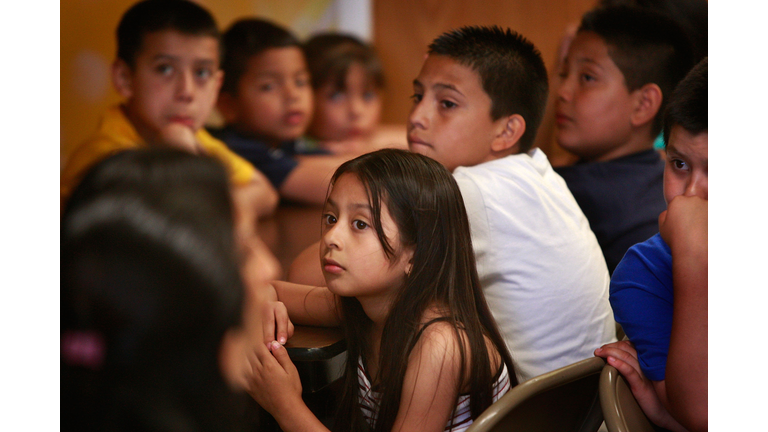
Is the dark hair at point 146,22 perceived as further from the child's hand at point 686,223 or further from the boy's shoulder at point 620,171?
the child's hand at point 686,223

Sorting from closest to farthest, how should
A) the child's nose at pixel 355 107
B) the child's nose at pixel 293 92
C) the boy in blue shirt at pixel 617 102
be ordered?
1. the boy in blue shirt at pixel 617 102
2. the child's nose at pixel 293 92
3. the child's nose at pixel 355 107

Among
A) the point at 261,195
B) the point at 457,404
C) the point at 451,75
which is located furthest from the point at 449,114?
the point at 261,195

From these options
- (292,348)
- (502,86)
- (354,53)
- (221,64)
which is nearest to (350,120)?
(354,53)

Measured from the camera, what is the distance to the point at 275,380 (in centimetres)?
79

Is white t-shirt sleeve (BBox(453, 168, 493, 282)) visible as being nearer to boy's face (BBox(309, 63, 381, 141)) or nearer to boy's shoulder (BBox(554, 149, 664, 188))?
boy's shoulder (BBox(554, 149, 664, 188))

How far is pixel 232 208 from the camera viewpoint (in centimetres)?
50

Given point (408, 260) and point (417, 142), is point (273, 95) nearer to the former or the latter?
point (417, 142)

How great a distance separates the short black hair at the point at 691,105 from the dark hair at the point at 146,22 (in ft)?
3.97

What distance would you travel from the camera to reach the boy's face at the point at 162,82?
62.1 inches

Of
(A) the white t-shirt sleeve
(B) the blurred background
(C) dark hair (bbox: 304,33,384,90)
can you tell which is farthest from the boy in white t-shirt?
(C) dark hair (bbox: 304,33,384,90)

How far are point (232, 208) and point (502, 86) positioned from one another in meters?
0.73

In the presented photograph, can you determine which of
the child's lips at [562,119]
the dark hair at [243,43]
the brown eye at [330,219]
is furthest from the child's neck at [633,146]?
the dark hair at [243,43]

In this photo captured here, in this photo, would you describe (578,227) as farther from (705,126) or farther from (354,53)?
(354,53)

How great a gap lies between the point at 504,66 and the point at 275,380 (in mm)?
648
